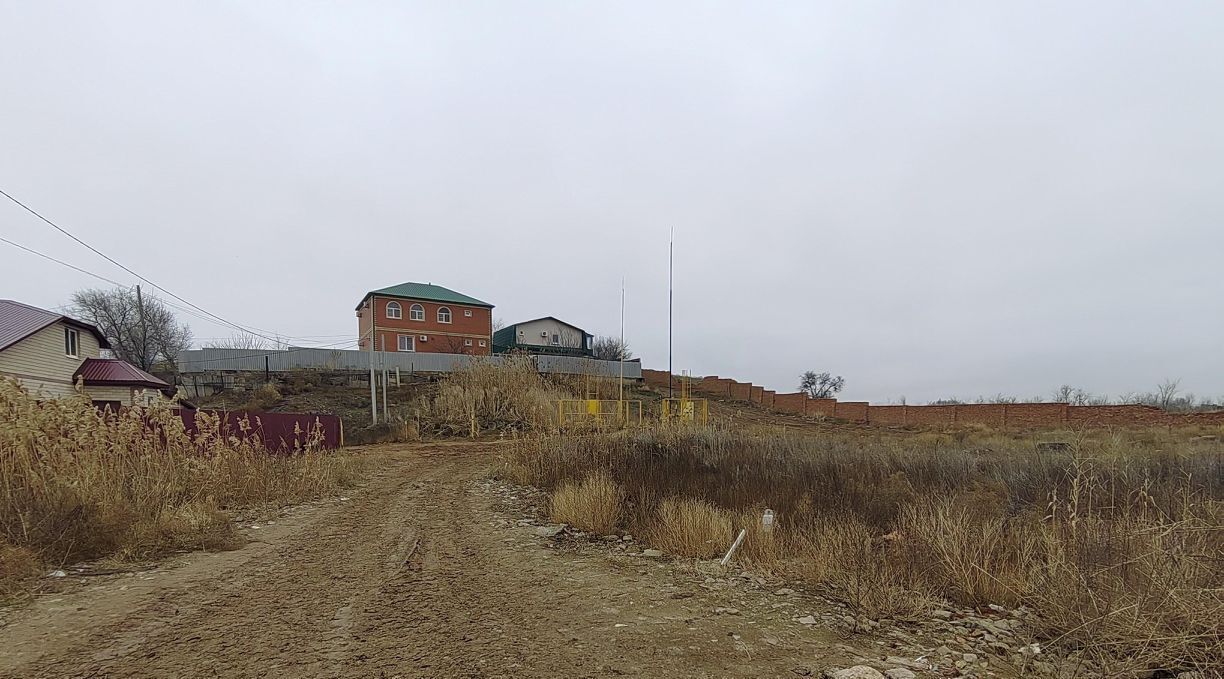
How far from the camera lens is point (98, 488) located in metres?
5.80

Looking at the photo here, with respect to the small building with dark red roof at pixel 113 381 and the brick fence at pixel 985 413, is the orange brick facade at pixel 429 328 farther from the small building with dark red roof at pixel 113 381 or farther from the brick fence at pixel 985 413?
the brick fence at pixel 985 413

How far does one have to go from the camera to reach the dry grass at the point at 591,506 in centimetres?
681

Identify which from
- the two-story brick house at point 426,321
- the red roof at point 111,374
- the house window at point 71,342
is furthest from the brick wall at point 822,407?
the house window at point 71,342

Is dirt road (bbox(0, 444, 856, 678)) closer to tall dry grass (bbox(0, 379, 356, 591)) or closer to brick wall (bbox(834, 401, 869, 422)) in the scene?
tall dry grass (bbox(0, 379, 356, 591))

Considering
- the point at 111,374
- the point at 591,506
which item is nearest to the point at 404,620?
the point at 591,506

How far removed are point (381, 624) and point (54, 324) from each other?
30.1 metres

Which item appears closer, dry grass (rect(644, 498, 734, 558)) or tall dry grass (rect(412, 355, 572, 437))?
dry grass (rect(644, 498, 734, 558))

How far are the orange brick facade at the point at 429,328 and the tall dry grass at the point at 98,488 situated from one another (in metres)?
33.6

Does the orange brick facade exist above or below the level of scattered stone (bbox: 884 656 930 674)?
above

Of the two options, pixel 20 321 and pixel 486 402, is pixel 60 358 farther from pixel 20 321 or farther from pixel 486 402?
pixel 486 402

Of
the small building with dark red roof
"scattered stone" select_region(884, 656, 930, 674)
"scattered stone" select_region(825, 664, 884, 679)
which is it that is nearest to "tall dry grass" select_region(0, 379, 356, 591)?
"scattered stone" select_region(825, 664, 884, 679)

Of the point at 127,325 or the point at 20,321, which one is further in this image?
the point at 127,325

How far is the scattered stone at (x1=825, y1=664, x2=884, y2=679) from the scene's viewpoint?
290cm

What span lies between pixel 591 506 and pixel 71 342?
3056cm
